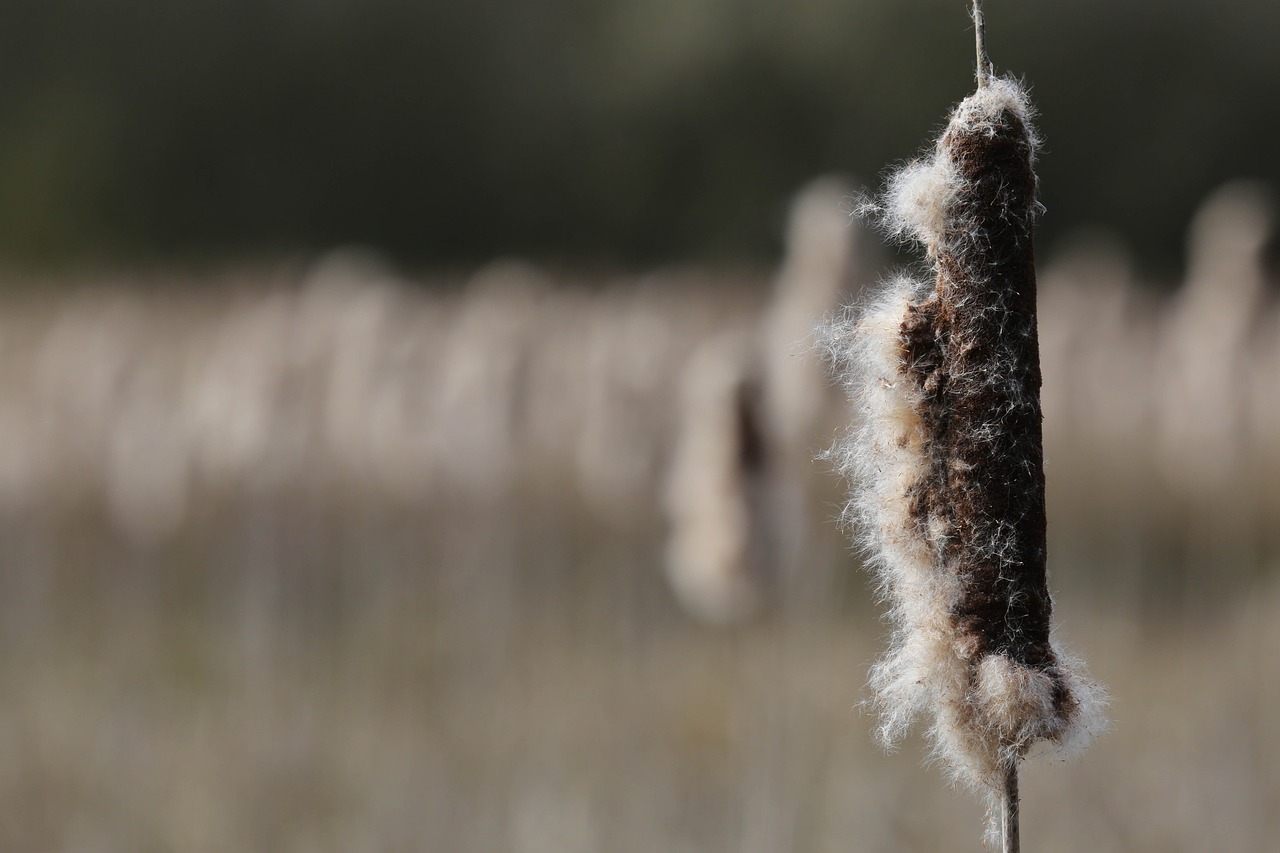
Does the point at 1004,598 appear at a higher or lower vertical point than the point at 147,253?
lower

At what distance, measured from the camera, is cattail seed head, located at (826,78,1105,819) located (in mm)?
699

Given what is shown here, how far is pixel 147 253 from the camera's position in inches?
826

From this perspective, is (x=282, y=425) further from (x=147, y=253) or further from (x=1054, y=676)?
(x=147, y=253)

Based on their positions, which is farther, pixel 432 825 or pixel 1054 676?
pixel 432 825

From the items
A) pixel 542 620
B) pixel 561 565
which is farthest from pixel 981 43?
pixel 561 565

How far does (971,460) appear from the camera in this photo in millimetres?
716

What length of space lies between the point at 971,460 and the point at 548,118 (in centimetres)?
2526

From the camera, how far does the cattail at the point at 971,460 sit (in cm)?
70

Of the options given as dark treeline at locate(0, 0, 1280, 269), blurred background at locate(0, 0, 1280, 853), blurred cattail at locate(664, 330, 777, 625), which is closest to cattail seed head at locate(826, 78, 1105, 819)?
blurred background at locate(0, 0, 1280, 853)

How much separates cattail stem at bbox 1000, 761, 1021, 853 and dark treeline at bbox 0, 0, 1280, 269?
18.5 metres

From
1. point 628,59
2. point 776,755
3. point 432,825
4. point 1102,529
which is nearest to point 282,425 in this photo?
point 432,825

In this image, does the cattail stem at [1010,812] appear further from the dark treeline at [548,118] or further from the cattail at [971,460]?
the dark treeline at [548,118]

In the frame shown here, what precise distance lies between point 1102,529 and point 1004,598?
7.43m

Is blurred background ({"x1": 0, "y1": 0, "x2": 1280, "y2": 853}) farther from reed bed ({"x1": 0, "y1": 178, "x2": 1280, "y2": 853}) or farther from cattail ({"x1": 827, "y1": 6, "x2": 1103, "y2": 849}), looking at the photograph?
cattail ({"x1": 827, "y1": 6, "x2": 1103, "y2": 849})
